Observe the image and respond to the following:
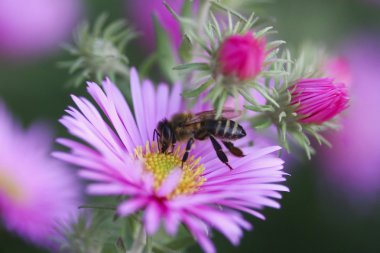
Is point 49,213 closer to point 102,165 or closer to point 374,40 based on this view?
point 102,165

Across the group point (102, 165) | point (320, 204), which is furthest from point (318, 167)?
point (102, 165)

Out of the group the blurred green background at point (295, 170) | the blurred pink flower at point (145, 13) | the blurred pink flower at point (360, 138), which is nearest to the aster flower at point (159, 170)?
the blurred green background at point (295, 170)

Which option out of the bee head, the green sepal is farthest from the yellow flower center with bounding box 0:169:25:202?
the green sepal

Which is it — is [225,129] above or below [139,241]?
above

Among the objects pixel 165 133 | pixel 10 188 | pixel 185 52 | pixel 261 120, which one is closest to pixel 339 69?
pixel 261 120

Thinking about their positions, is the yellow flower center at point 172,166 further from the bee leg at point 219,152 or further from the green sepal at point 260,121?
the green sepal at point 260,121

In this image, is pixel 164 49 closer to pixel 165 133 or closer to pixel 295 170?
pixel 165 133
